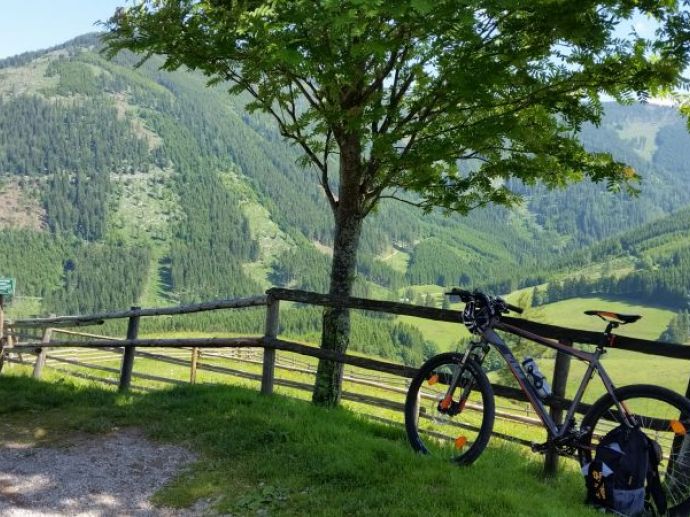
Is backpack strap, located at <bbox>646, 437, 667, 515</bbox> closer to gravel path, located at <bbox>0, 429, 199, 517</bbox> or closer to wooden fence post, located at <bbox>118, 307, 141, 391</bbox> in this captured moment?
gravel path, located at <bbox>0, 429, 199, 517</bbox>

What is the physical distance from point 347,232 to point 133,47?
407 cm

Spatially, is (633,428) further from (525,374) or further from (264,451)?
(264,451)

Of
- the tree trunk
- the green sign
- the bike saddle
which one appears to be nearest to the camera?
the bike saddle

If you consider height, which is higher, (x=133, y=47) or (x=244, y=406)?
(x=133, y=47)

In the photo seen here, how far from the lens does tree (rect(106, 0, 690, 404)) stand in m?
6.85

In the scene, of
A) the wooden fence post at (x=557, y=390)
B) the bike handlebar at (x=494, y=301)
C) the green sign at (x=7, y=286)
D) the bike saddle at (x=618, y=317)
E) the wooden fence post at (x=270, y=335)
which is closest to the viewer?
the bike saddle at (x=618, y=317)

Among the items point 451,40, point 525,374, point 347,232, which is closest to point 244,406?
point 347,232

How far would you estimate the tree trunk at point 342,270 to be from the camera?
381 inches

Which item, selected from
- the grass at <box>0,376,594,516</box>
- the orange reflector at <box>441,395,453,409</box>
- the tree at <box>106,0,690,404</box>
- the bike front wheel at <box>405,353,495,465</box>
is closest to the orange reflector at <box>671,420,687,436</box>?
the grass at <box>0,376,594,516</box>

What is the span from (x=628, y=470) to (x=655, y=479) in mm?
297

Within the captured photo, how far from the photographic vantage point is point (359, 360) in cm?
→ 809

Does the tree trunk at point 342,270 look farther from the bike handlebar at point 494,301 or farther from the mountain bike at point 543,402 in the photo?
the bike handlebar at point 494,301

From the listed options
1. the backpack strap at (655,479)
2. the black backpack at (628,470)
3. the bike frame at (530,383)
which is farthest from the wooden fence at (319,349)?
the backpack strap at (655,479)

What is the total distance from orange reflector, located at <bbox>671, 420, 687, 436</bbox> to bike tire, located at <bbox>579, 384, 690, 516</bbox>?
1 cm
